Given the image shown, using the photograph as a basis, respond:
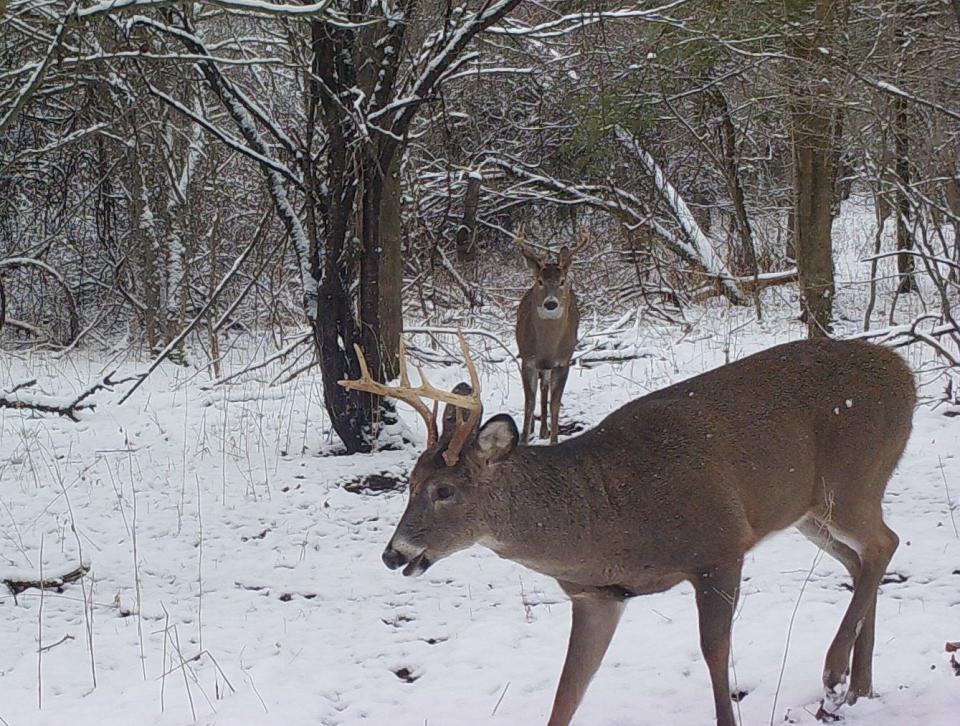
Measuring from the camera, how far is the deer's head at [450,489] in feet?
11.0

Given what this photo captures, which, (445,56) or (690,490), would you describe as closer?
(690,490)

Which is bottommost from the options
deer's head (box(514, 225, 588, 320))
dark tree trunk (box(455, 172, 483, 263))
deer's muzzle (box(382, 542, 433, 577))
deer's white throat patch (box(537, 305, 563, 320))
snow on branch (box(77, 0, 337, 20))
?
deer's muzzle (box(382, 542, 433, 577))

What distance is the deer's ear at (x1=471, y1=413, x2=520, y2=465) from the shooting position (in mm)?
3398

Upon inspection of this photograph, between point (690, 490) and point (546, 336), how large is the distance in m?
5.05

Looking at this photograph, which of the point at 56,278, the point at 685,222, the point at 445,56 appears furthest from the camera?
the point at 685,222

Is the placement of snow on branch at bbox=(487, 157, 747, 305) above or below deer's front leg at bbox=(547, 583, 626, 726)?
above

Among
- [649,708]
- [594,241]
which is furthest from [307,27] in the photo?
[594,241]

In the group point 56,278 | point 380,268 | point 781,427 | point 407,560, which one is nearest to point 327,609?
point 407,560

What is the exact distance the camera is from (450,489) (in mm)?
3400

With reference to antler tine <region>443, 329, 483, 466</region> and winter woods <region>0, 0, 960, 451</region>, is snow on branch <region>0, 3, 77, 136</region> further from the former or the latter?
antler tine <region>443, 329, 483, 466</region>

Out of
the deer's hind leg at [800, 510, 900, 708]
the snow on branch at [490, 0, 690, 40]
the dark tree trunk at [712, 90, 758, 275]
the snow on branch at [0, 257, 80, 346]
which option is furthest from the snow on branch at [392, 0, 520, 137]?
the dark tree trunk at [712, 90, 758, 275]

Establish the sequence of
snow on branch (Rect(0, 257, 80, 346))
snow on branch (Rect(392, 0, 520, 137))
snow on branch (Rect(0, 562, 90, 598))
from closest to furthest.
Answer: snow on branch (Rect(0, 562, 90, 598))
snow on branch (Rect(392, 0, 520, 137))
snow on branch (Rect(0, 257, 80, 346))

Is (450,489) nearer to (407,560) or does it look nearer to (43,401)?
(407,560)

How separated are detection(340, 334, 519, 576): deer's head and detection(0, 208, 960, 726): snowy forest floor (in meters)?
0.77
